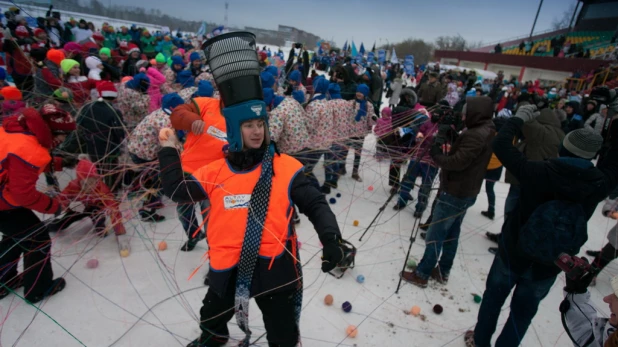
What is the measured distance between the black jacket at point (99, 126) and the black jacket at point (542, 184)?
4.51 meters

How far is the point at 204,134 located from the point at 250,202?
4.42 ft

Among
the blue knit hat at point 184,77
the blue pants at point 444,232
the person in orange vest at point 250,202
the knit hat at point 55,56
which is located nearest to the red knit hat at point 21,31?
the knit hat at point 55,56

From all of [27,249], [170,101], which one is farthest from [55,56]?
[27,249]

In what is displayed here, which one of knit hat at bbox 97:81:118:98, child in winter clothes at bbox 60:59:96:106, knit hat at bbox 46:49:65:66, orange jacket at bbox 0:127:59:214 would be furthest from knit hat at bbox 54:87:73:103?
orange jacket at bbox 0:127:59:214

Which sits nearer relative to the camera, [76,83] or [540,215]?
[540,215]

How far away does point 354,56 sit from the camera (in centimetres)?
1825

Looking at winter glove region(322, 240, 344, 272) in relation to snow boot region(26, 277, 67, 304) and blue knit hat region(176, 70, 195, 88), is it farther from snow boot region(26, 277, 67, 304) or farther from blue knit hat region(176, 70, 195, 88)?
blue knit hat region(176, 70, 195, 88)

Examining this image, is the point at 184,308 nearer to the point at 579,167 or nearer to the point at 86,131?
the point at 86,131

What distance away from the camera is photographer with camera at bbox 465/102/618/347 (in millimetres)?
1948

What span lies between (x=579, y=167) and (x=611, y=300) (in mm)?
801

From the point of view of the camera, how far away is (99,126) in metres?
3.99

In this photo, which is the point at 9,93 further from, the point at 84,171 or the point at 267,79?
the point at 267,79

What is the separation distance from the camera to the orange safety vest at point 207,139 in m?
2.74

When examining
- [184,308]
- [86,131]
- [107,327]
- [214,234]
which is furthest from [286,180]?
[86,131]
